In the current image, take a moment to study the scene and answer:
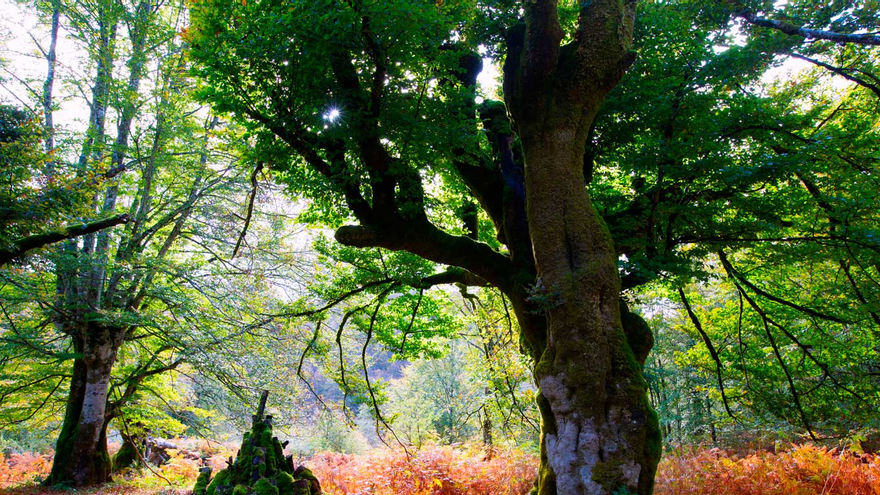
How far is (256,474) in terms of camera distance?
485 centimetres

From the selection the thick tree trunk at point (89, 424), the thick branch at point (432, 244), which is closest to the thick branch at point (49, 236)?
the thick branch at point (432, 244)

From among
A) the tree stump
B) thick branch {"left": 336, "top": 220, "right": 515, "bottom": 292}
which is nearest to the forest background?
thick branch {"left": 336, "top": 220, "right": 515, "bottom": 292}

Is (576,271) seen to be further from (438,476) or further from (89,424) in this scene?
(89,424)

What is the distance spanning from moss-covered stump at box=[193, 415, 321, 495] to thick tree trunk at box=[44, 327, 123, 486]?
727 cm

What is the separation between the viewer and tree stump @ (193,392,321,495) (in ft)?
15.6

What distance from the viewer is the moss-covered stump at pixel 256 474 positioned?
187 inches

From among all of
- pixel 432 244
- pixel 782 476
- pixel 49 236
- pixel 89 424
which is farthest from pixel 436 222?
pixel 89 424

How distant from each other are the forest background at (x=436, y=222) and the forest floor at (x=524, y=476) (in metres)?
0.07

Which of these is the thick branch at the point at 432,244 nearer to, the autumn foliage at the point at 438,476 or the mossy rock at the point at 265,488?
the mossy rock at the point at 265,488

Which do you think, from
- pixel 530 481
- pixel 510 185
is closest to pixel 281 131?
pixel 510 185

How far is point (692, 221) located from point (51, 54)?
14776 mm

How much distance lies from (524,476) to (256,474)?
5557 mm

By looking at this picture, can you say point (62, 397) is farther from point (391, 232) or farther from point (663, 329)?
point (663, 329)

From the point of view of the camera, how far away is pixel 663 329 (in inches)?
853
